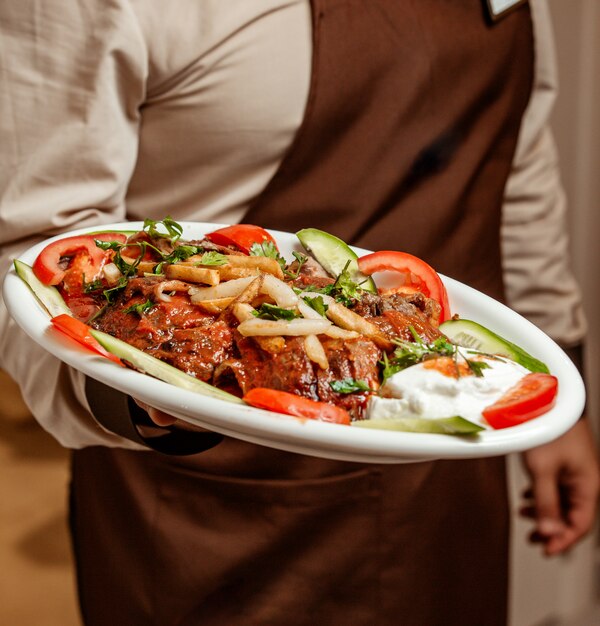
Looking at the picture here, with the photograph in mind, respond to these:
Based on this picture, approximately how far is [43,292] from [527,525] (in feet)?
7.55

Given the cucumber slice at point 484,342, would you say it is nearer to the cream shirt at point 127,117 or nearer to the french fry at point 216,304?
the french fry at point 216,304

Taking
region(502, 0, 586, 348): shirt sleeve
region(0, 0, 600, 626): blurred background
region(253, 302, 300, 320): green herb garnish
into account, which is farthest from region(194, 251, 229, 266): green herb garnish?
region(0, 0, 600, 626): blurred background

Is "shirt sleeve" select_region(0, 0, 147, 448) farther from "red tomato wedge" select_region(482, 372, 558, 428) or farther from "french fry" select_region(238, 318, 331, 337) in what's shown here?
"red tomato wedge" select_region(482, 372, 558, 428)

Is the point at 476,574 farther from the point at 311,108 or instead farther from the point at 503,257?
the point at 311,108

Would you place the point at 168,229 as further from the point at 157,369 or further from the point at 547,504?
the point at 547,504

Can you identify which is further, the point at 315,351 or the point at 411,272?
the point at 411,272

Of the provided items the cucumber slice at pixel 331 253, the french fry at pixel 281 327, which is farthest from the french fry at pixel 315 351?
the cucumber slice at pixel 331 253

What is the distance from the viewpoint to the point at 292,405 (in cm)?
77

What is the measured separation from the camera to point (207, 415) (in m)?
0.75

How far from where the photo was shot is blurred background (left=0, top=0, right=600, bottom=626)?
2508mm

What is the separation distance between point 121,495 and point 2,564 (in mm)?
1948

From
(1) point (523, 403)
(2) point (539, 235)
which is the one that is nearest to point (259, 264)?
(1) point (523, 403)

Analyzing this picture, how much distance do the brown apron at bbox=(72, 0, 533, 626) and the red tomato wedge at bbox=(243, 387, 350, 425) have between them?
556 millimetres

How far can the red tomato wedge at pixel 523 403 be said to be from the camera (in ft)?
2.54
